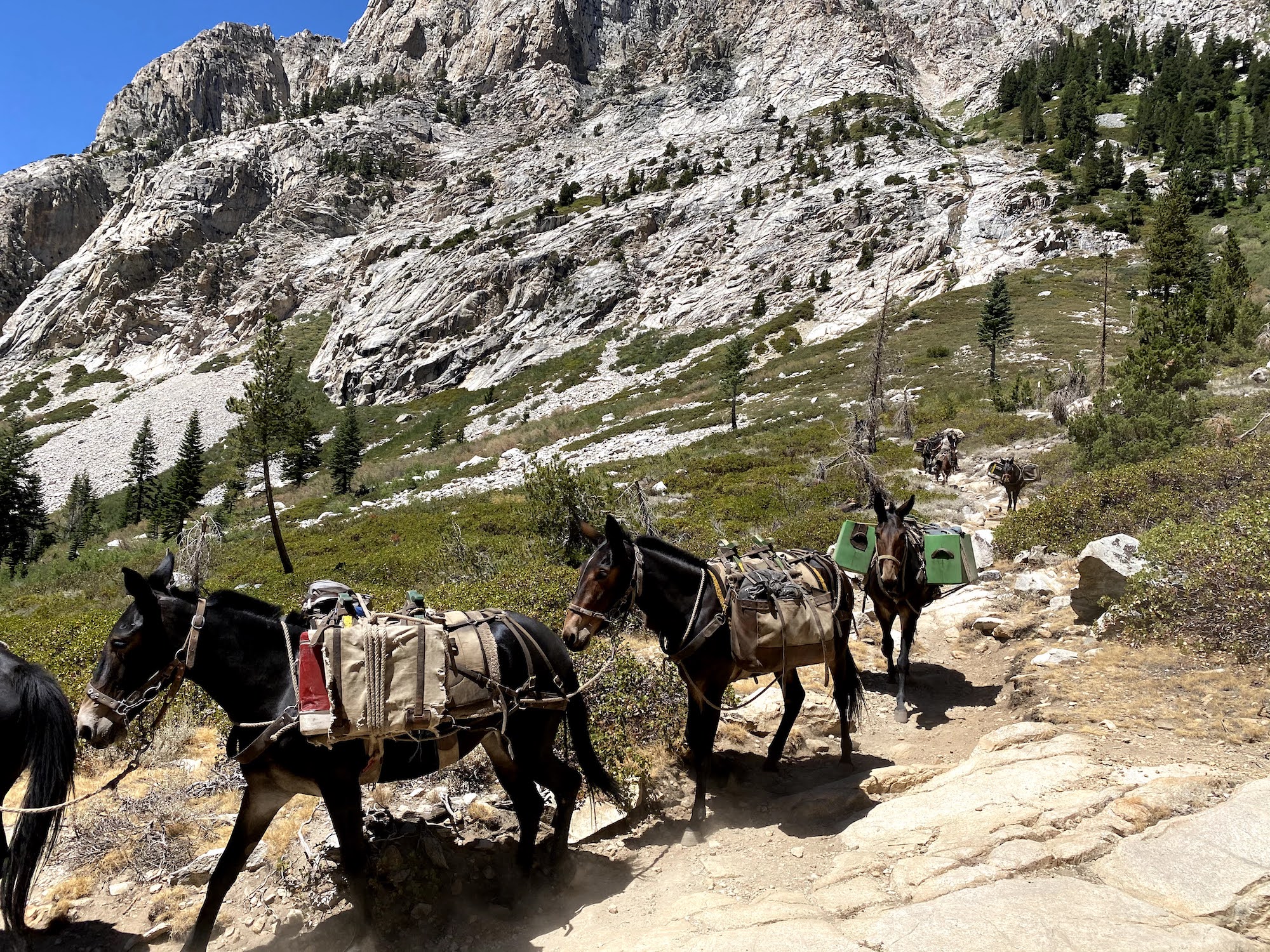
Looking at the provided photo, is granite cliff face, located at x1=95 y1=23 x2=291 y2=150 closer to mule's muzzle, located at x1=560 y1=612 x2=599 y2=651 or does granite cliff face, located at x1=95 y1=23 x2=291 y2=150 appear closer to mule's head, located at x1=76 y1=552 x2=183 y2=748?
mule's head, located at x1=76 y1=552 x2=183 y2=748

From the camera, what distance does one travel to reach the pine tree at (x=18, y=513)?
43125 mm

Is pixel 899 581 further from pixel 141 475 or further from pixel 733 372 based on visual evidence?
pixel 141 475

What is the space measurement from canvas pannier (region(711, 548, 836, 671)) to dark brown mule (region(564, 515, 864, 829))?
0.11 meters

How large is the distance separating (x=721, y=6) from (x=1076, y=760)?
563ft

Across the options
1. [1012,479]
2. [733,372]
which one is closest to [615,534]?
[1012,479]

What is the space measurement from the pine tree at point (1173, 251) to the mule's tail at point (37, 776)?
50.2 metres

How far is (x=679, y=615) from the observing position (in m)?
5.36

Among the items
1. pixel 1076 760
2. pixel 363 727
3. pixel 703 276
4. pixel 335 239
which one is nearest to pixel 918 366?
pixel 703 276

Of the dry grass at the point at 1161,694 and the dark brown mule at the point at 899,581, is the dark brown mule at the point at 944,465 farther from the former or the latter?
the dry grass at the point at 1161,694

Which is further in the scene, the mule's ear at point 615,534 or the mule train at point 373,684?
the mule's ear at point 615,534

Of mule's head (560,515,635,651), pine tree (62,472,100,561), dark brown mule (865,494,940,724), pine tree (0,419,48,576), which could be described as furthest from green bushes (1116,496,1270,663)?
pine tree (0,419,48,576)

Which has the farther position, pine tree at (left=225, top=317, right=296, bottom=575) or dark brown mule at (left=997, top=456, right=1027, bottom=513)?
pine tree at (left=225, top=317, right=296, bottom=575)

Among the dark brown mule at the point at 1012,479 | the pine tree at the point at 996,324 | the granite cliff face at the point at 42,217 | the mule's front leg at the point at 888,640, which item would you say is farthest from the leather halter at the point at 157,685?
the granite cliff face at the point at 42,217

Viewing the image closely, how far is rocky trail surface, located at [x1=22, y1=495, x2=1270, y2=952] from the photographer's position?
3166 millimetres
